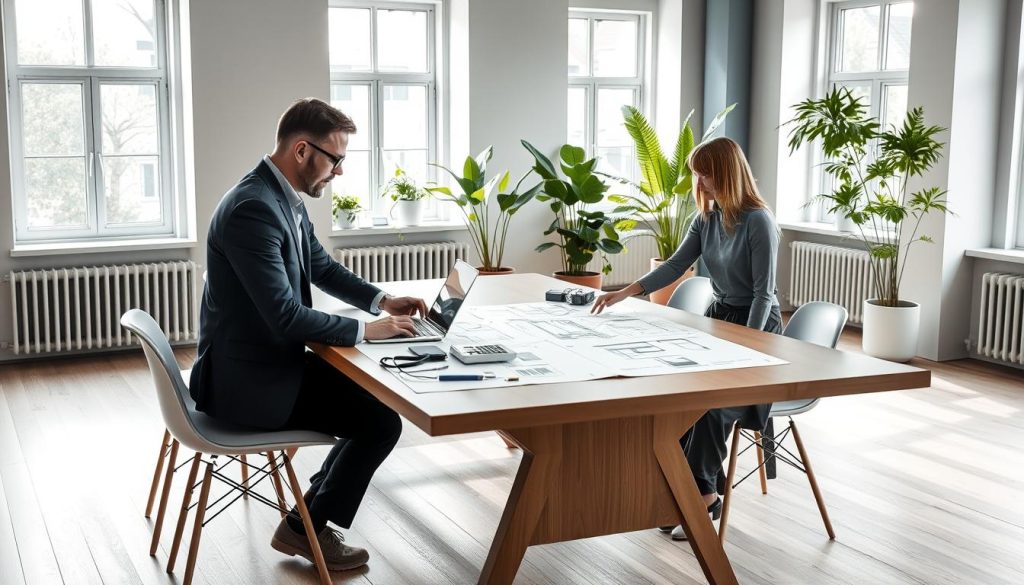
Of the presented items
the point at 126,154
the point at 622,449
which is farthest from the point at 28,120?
the point at 622,449

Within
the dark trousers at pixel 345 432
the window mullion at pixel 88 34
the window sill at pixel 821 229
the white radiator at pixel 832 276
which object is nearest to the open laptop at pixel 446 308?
the dark trousers at pixel 345 432

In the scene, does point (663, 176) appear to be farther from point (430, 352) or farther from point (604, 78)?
point (430, 352)

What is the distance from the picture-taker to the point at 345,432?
3.29m

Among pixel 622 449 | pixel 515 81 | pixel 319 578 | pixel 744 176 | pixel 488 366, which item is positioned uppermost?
pixel 515 81

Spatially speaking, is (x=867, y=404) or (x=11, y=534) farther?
(x=867, y=404)

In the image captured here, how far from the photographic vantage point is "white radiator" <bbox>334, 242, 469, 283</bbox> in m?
7.18

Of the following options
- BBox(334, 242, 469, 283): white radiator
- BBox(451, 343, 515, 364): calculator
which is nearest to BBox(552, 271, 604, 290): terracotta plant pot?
BBox(334, 242, 469, 283): white radiator

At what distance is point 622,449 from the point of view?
2.99 m

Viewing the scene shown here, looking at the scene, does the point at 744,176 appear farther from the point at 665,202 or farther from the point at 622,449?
the point at 665,202

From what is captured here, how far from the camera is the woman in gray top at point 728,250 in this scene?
3.90 m

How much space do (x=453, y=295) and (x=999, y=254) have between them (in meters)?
4.21

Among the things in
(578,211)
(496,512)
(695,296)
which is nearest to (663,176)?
(578,211)

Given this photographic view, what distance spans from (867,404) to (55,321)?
4.59 meters

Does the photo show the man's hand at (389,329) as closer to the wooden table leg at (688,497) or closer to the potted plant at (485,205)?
the wooden table leg at (688,497)
